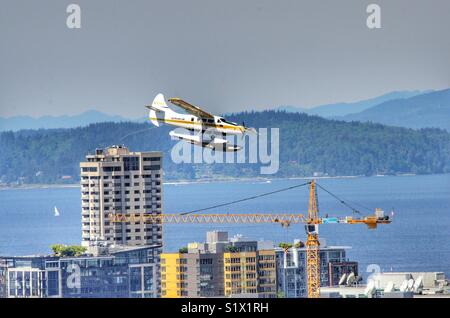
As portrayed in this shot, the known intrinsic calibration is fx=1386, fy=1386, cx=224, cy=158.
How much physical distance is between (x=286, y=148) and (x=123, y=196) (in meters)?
30.0

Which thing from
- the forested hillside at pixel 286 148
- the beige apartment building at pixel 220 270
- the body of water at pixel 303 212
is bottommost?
the beige apartment building at pixel 220 270

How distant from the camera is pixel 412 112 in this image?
97.2 metres

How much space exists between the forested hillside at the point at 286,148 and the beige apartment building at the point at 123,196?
15.9 meters

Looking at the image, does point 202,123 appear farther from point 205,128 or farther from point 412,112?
point 412,112

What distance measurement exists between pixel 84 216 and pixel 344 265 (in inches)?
595

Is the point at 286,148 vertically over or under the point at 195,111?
over

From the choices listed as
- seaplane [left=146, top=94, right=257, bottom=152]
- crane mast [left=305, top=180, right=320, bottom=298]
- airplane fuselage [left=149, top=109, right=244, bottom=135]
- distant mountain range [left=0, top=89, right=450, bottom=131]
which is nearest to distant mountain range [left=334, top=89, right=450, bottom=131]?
distant mountain range [left=0, top=89, right=450, bottom=131]

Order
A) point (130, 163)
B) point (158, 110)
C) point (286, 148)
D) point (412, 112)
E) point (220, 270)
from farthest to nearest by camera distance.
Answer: point (412, 112), point (286, 148), point (130, 163), point (220, 270), point (158, 110)

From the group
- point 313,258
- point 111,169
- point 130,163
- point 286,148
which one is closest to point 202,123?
point 313,258

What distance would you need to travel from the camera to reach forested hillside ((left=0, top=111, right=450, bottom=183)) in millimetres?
75438

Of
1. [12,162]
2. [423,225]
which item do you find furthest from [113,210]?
[12,162]

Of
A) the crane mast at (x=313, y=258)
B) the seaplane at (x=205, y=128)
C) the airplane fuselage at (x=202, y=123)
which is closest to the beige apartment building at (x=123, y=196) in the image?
the crane mast at (x=313, y=258)

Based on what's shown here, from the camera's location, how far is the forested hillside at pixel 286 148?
75438mm

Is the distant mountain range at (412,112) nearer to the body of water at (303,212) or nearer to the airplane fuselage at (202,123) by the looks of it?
the body of water at (303,212)
